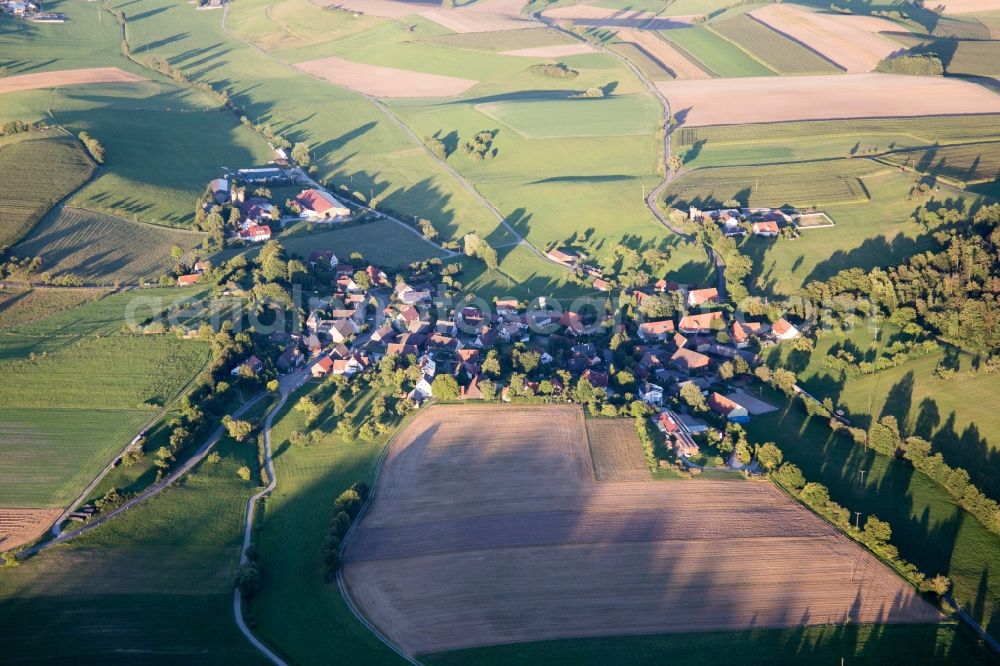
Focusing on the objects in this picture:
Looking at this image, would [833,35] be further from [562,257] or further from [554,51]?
[562,257]

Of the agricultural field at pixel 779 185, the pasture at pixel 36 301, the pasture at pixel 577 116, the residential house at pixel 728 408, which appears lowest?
the pasture at pixel 36 301

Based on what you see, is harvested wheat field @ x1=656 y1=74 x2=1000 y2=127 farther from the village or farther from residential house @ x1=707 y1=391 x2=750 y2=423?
residential house @ x1=707 y1=391 x2=750 y2=423

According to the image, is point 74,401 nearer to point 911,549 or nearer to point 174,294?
point 174,294

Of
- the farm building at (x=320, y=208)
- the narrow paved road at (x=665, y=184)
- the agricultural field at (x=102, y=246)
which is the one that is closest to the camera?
the agricultural field at (x=102, y=246)

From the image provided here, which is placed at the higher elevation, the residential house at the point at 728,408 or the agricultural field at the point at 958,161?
the agricultural field at the point at 958,161

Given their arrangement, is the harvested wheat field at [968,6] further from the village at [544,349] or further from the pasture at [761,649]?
the pasture at [761,649]

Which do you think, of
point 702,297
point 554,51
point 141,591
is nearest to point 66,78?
point 554,51

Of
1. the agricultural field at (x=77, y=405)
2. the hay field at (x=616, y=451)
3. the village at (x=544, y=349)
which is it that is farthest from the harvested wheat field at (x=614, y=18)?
the agricultural field at (x=77, y=405)
